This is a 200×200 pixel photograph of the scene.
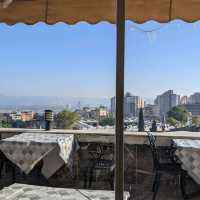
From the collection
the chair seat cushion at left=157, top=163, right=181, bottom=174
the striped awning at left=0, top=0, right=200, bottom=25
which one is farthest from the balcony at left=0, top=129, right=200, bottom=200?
the striped awning at left=0, top=0, right=200, bottom=25

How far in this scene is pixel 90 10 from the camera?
2.83 m

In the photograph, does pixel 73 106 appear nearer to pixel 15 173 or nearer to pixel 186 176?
pixel 15 173

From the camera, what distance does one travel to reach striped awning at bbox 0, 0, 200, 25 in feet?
8.88

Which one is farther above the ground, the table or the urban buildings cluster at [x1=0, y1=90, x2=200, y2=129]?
the urban buildings cluster at [x1=0, y1=90, x2=200, y2=129]

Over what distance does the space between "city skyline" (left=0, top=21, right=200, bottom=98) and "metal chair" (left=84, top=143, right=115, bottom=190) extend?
730mm

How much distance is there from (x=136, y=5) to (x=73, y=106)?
229cm

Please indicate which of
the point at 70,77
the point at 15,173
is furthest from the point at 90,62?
the point at 15,173

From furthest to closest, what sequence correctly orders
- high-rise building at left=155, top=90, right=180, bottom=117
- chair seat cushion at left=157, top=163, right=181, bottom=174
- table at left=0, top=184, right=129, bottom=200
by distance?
high-rise building at left=155, top=90, right=180, bottom=117, chair seat cushion at left=157, top=163, right=181, bottom=174, table at left=0, top=184, right=129, bottom=200

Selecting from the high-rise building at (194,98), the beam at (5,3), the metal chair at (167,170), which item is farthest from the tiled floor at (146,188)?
the beam at (5,3)

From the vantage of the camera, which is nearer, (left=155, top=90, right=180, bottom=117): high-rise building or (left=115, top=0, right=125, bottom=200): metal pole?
(left=115, top=0, right=125, bottom=200): metal pole

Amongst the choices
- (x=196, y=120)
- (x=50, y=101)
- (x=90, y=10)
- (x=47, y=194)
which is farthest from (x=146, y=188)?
(x=90, y=10)

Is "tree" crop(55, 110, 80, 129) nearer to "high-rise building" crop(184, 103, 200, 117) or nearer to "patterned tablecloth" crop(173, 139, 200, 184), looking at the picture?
"high-rise building" crop(184, 103, 200, 117)

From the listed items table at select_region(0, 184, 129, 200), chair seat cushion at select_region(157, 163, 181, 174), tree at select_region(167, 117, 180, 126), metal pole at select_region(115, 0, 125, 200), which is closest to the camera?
metal pole at select_region(115, 0, 125, 200)

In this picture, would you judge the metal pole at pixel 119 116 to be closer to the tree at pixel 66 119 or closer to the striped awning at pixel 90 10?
the striped awning at pixel 90 10
